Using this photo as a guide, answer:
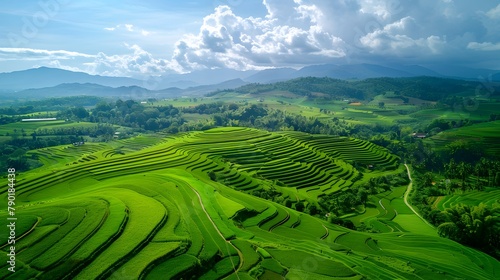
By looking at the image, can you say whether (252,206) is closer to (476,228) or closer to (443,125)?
(476,228)

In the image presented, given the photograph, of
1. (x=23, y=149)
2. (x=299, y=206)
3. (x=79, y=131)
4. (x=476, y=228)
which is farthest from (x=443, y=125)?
(x=23, y=149)

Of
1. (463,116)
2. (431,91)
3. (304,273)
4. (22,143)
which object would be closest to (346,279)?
(304,273)

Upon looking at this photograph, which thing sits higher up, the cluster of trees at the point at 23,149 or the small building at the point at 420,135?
the cluster of trees at the point at 23,149

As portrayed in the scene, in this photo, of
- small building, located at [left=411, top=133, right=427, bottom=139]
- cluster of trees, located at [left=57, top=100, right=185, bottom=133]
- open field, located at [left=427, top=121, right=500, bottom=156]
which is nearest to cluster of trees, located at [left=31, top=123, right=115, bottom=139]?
cluster of trees, located at [left=57, top=100, right=185, bottom=133]

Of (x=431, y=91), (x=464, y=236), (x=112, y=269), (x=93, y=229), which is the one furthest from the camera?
(x=431, y=91)

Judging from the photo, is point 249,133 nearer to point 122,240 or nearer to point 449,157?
point 449,157

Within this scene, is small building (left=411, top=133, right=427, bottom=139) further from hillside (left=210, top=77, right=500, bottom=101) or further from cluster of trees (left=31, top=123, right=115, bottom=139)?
cluster of trees (left=31, top=123, right=115, bottom=139)

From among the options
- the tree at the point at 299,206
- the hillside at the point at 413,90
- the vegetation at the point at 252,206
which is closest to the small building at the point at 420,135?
the vegetation at the point at 252,206

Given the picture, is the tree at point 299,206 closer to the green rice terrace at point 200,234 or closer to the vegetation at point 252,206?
the vegetation at point 252,206
